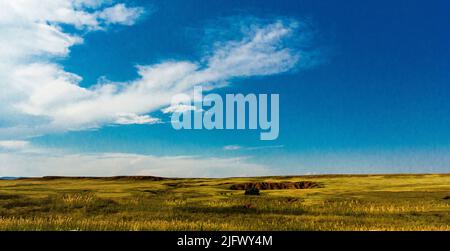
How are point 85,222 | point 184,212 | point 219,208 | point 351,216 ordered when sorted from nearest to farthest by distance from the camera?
point 85,222, point 351,216, point 184,212, point 219,208

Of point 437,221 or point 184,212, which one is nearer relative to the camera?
point 437,221
